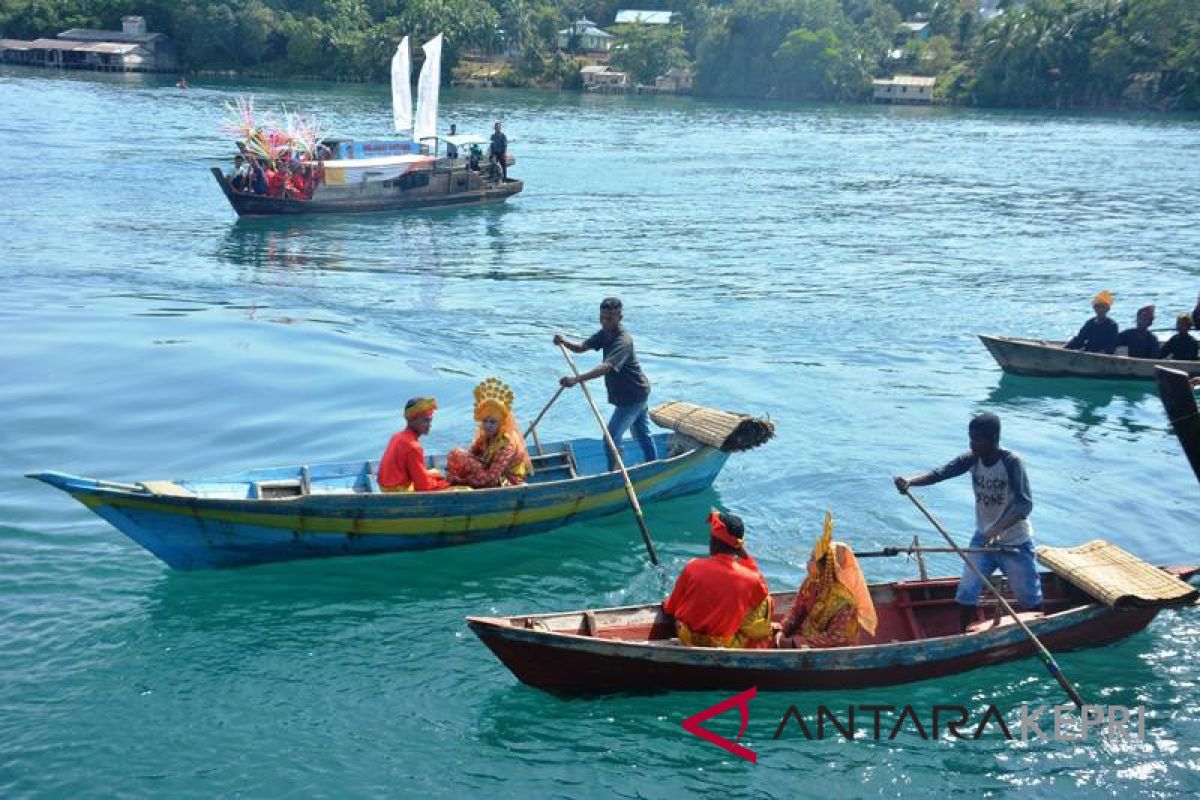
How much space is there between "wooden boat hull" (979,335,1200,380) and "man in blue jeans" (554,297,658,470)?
28.8ft

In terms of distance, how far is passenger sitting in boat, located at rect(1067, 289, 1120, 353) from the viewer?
19.8m

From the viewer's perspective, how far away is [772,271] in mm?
30859

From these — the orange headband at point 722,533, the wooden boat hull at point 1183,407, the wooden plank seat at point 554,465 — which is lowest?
the wooden plank seat at point 554,465

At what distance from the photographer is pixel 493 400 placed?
12922 mm

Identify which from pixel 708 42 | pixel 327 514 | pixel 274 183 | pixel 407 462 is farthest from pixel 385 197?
pixel 708 42

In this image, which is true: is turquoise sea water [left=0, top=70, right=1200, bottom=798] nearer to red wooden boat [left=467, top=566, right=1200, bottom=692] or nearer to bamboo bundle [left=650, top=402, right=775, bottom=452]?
red wooden boat [left=467, top=566, right=1200, bottom=692]

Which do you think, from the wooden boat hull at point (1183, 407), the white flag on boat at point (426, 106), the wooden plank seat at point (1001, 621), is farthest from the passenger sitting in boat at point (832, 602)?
the white flag on boat at point (426, 106)

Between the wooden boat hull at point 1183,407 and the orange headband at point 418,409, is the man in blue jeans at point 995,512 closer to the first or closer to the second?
the wooden boat hull at point 1183,407

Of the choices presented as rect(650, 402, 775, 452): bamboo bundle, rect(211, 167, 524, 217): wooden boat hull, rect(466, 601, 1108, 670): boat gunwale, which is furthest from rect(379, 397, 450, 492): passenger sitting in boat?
rect(211, 167, 524, 217): wooden boat hull

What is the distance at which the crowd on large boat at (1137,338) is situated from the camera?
19453mm

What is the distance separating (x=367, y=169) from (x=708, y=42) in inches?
2781

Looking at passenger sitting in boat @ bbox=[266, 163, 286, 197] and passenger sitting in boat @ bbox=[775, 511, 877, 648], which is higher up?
passenger sitting in boat @ bbox=[266, 163, 286, 197]

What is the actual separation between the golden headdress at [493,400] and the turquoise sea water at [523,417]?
1685 mm

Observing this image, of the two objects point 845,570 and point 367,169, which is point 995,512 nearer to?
point 845,570
